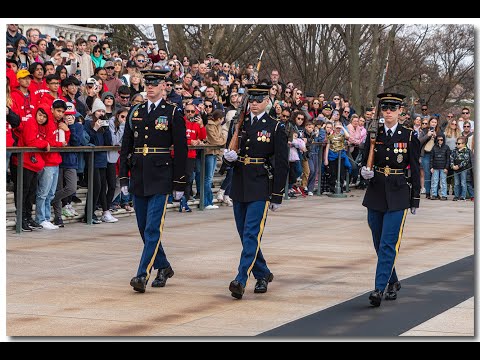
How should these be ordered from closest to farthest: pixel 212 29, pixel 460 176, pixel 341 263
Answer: pixel 341 263
pixel 460 176
pixel 212 29

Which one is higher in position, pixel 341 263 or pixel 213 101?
pixel 213 101

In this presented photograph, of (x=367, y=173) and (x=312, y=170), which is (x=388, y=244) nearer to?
(x=367, y=173)

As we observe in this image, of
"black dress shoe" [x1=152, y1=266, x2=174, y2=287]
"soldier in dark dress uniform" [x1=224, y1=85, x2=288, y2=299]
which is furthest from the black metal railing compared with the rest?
"soldier in dark dress uniform" [x1=224, y1=85, x2=288, y2=299]

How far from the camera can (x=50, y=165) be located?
14.8 metres

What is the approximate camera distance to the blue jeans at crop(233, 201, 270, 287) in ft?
33.4

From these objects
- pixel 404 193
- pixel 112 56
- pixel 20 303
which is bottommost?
pixel 20 303

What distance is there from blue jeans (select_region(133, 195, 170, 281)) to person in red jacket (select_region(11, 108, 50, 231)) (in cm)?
417

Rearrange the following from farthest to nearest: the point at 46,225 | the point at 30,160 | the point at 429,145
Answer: the point at 429,145 < the point at 46,225 < the point at 30,160

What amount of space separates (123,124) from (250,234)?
6.76m

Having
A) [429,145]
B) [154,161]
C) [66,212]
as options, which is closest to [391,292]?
[154,161]

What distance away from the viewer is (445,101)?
54250mm

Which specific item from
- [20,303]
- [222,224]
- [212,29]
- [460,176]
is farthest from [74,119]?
[212,29]

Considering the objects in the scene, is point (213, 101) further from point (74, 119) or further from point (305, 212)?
point (74, 119)

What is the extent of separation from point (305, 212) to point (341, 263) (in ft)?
22.0
